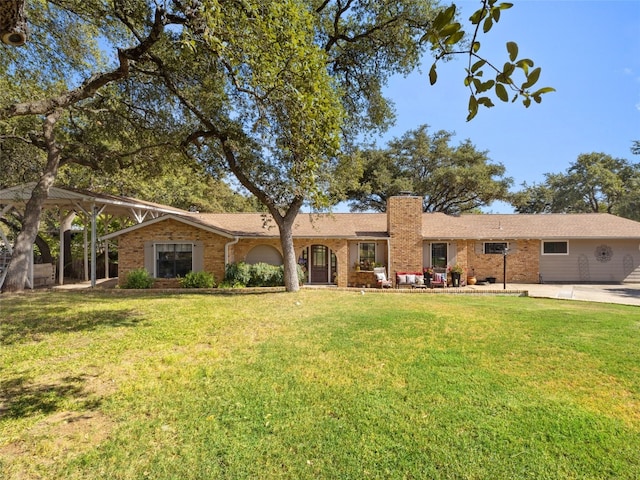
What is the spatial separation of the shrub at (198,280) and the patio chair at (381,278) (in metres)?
7.75

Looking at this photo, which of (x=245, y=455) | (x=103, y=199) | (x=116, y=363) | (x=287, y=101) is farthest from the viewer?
(x=103, y=199)

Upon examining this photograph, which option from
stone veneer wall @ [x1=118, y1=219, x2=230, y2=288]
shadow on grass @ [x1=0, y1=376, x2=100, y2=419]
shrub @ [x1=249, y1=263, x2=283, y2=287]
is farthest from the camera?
stone veneer wall @ [x1=118, y1=219, x2=230, y2=288]

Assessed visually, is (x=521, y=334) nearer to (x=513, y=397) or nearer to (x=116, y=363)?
(x=513, y=397)

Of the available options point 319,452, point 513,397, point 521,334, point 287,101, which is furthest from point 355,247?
point 319,452

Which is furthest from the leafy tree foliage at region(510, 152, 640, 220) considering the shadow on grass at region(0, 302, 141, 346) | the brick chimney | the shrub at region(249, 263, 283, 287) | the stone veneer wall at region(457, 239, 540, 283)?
the shadow on grass at region(0, 302, 141, 346)

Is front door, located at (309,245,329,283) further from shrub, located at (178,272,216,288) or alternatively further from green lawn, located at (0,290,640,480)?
green lawn, located at (0,290,640,480)

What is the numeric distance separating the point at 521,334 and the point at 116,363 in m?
7.38

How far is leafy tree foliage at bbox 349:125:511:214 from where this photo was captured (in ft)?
88.0

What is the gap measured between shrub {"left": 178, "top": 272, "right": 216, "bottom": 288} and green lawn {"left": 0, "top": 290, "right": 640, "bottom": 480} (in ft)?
23.1

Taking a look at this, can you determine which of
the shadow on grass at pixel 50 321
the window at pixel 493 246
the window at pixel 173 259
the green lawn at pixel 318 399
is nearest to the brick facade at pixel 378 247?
the window at pixel 493 246

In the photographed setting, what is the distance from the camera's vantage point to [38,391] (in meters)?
4.17

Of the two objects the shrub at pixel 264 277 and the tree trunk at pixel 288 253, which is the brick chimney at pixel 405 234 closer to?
the shrub at pixel 264 277

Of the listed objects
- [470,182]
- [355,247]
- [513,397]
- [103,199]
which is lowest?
[513,397]

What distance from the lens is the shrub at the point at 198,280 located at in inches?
582
